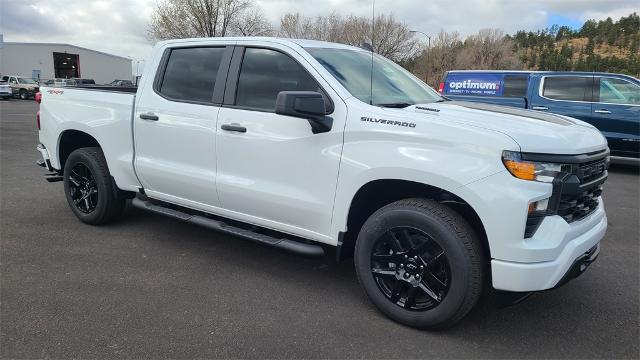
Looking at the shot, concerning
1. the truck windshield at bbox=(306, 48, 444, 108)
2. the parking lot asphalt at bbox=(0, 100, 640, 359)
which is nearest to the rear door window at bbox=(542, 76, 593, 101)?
the parking lot asphalt at bbox=(0, 100, 640, 359)

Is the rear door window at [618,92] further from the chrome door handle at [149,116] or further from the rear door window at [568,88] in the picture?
the chrome door handle at [149,116]

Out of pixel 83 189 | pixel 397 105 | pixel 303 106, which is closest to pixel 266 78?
pixel 303 106

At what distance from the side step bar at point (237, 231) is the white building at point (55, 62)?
67.3 metres

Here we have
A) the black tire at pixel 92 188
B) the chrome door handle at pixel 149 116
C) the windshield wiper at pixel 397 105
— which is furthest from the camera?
the black tire at pixel 92 188

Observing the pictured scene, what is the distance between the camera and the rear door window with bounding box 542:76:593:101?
31.3 feet

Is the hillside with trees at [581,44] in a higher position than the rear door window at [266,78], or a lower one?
higher

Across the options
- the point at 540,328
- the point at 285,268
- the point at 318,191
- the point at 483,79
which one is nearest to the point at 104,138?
the point at 285,268

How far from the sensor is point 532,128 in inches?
113

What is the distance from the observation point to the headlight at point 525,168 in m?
2.67

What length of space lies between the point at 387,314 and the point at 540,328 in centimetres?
101

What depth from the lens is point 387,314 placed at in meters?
3.23

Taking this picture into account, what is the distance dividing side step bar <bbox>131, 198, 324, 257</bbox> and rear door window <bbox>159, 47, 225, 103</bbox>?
995 mm

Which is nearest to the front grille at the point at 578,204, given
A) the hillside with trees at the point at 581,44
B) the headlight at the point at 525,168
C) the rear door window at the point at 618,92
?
the headlight at the point at 525,168

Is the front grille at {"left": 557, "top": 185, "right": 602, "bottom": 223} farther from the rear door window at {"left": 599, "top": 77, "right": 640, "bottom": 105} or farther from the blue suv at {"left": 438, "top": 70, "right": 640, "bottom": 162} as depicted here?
the rear door window at {"left": 599, "top": 77, "right": 640, "bottom": 105}
